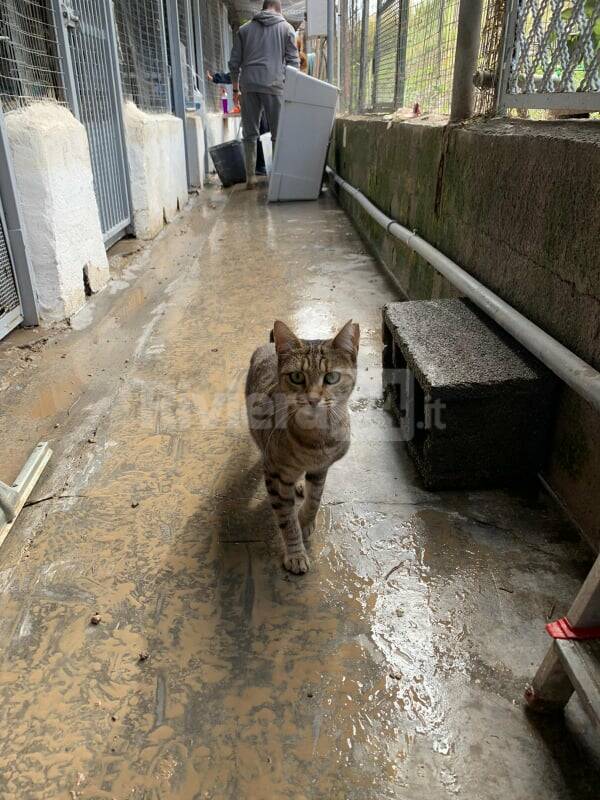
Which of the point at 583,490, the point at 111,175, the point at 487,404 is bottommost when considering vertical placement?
the point at 583,490

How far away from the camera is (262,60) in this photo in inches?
318

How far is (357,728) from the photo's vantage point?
4.31 feet

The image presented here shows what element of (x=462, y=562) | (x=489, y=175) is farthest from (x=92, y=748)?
(x=489, y=175)

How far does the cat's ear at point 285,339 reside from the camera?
178 cm

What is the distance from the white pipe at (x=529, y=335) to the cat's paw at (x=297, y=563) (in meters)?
0.98

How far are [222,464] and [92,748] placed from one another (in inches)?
46.4

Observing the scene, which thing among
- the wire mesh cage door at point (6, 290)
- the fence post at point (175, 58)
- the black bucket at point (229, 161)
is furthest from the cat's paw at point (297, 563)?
the black bucket at point (229, 161)

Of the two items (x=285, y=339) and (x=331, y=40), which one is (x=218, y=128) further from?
(x=285, y=339)

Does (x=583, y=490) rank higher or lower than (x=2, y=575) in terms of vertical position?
higher

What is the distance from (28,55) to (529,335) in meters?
3.50

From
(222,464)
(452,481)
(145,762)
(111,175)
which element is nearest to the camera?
(145,762)

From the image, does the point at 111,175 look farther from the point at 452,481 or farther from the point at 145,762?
the point at 145,762

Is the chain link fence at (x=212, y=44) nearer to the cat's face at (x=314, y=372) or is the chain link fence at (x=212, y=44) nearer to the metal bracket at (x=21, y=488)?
the metal bracket at (x=21, y=488)

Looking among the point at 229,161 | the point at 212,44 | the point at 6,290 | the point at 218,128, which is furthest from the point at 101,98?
the point at 212,44
